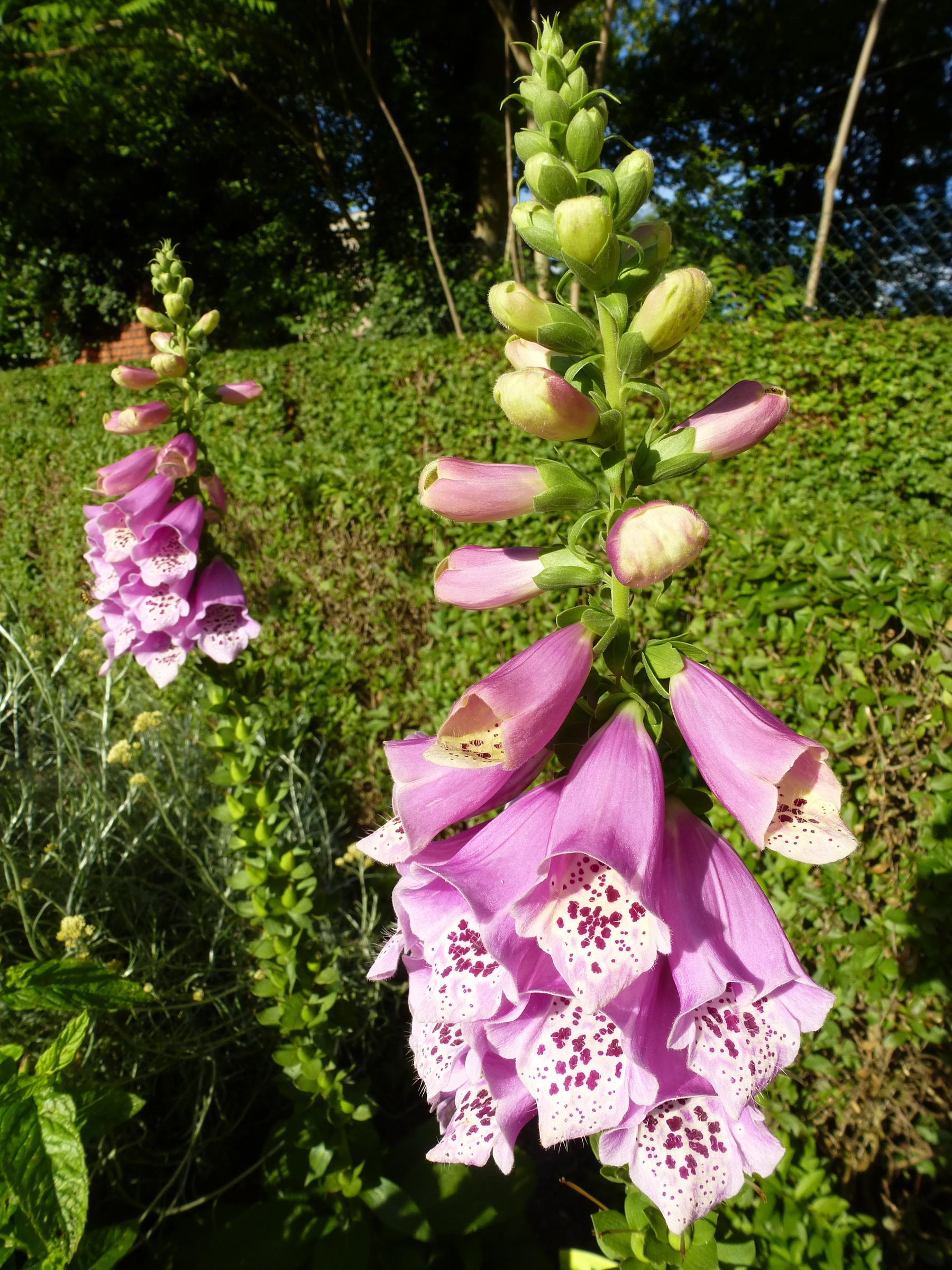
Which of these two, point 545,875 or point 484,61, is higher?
point 484,61

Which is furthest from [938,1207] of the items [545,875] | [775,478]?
[775,478]

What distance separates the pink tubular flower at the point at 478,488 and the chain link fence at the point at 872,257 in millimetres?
6698

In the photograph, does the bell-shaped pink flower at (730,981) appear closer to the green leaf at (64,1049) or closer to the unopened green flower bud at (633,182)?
the unopened green flower bud at (633,182)

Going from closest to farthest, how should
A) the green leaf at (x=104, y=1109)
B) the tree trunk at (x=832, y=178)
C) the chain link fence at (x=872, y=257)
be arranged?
the green leaf at (x=104, y=1109) → the tree trunk at (x=832, y=178) → the chain link fence at (x=872, y=257)

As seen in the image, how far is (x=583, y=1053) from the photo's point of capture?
631 mm

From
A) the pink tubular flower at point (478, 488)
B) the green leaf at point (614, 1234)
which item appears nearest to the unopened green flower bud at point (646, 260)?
the pink tubular flower at point (478, 488)

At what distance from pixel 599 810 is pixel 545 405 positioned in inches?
14.9

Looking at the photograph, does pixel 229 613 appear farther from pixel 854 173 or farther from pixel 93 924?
pixel 854 173

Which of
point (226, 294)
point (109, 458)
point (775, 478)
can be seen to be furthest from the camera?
point (226, 294)

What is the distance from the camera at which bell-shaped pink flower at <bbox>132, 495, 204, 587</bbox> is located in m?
1.53

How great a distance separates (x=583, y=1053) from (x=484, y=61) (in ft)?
37.1

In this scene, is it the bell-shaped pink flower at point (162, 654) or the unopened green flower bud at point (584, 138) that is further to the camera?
the bell-shaped pink flower at point (162, 654)

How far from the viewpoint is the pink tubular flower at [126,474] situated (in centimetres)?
162

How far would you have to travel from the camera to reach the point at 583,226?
26.4 inches
